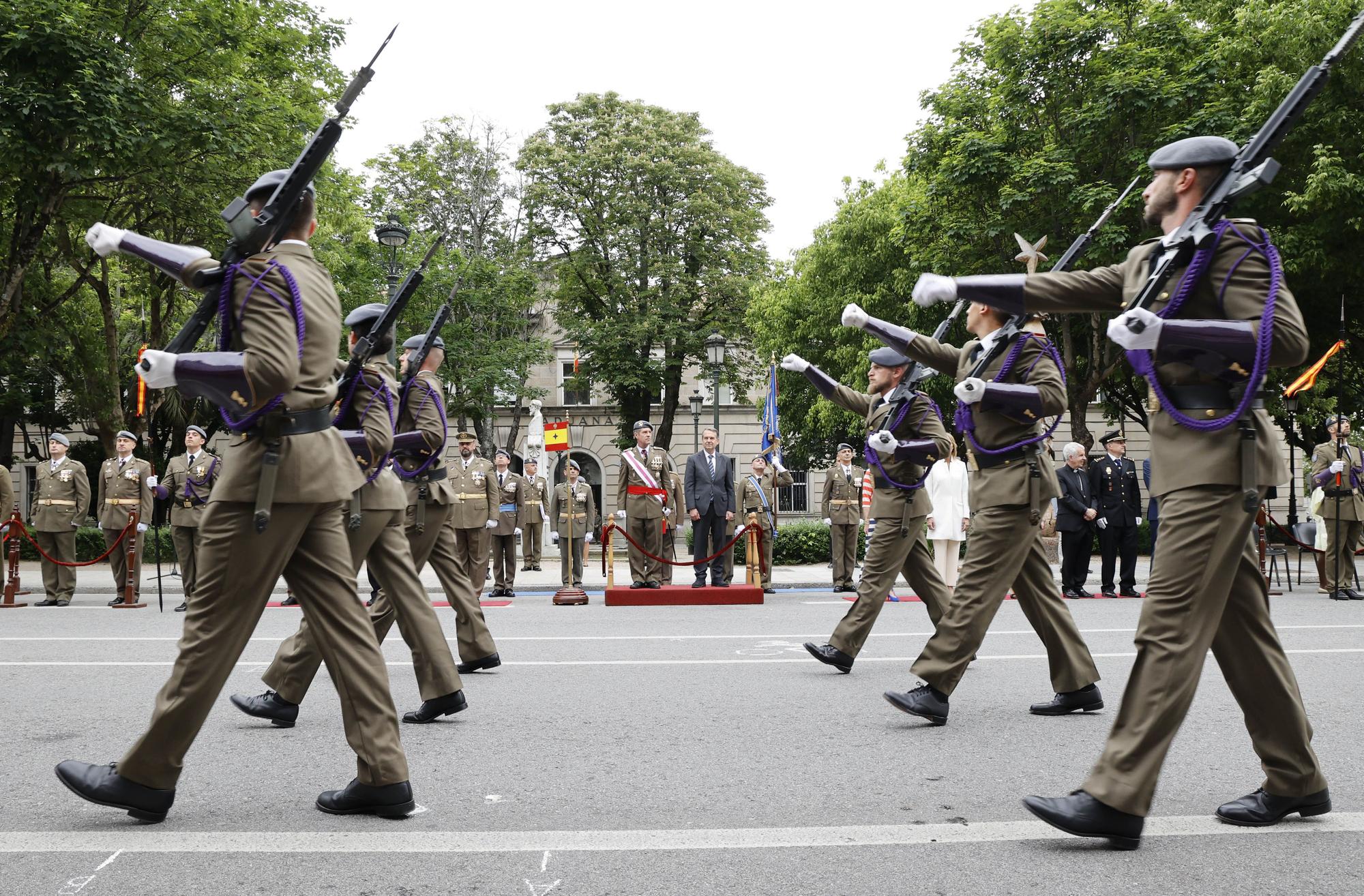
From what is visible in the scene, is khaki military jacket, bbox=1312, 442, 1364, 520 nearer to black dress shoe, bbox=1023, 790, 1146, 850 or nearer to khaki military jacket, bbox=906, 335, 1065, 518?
khaki military jacket, bbox=906, 335, 1065, 518

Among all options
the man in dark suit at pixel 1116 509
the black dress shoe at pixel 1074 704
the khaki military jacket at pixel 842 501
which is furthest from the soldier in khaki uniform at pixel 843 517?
the black dress shoe at pixel 1074 704

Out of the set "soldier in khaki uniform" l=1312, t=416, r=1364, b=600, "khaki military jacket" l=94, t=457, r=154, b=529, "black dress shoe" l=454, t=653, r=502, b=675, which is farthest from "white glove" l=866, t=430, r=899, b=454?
"khaki military jacket" l=94, t=457, r=154, b=529

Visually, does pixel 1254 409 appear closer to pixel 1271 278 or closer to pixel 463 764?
pixel 1271 278

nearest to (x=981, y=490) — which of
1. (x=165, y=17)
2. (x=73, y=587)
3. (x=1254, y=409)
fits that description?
(x=1254, y=409)

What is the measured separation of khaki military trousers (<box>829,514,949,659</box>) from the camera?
24.6 feet

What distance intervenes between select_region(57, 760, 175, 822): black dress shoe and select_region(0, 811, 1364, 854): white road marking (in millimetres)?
76

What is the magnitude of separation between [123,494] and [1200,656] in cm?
1493

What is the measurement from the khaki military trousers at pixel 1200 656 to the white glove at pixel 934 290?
1025mm

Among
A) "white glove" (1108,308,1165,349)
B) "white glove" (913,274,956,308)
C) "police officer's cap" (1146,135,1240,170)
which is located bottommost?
"white glove" (1108,308,1165,349)

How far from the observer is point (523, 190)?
39375 mm

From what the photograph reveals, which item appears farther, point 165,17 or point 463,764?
point 165,17

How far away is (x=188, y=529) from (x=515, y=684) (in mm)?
9394

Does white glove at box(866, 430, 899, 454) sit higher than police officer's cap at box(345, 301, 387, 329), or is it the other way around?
police officer's cap at box(345, 301, 387, 329)

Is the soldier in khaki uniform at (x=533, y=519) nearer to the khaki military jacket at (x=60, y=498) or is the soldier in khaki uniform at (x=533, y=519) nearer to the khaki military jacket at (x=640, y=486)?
the khaki military jacket at (x=640, y=486)
